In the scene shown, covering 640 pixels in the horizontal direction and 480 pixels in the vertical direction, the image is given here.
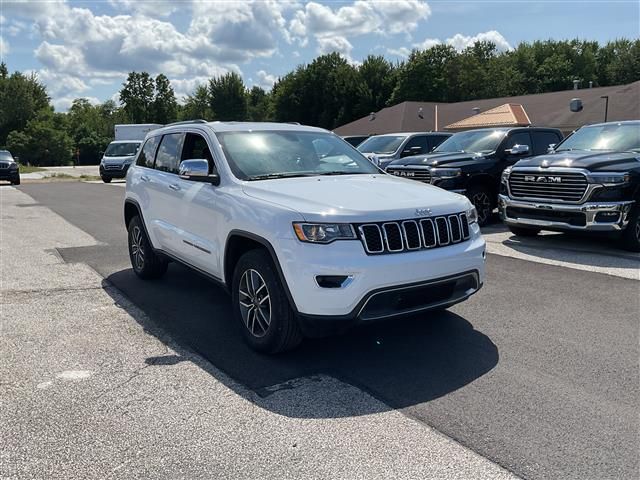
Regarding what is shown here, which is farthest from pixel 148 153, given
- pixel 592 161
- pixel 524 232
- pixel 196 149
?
pixel 524 232

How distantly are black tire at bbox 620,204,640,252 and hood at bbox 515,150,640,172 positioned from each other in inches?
24.4

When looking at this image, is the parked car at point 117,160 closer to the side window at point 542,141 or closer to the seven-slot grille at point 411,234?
the side window at point 542,141

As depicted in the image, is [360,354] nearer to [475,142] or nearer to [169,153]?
[169,153]

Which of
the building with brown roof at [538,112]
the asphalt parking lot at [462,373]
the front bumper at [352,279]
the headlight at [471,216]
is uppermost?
the building with brown roof at [538,112]

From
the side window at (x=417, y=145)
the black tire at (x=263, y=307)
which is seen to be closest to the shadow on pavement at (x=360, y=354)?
the black tire at (x=263, y=307)

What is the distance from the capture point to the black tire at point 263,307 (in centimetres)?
409

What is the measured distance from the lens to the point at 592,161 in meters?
8.17

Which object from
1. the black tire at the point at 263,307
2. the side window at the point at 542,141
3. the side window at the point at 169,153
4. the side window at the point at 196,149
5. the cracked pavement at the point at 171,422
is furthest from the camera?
the side window at the point at 542,141

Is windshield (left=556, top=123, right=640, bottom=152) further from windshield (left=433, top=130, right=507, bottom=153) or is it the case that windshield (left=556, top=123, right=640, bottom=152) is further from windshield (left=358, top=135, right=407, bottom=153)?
windshield (left=358, top=135, right=407, bottom=153)

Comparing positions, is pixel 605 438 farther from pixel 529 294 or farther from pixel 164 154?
pixel 164 154

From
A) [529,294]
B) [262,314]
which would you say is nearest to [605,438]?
[262,314]

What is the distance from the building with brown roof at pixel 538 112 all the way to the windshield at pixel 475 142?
24.4 m

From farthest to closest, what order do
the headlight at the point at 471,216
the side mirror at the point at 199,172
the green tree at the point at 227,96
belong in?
the green tree at the point at 227,96 < the side mirror at the point at 199,172 < the headlight at the point at 471,216

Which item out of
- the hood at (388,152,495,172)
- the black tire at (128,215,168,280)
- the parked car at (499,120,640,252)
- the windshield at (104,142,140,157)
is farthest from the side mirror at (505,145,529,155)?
the windshield at (104,142,140,157)
